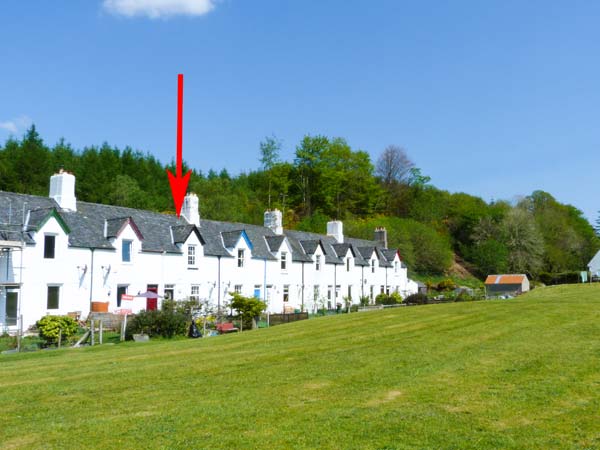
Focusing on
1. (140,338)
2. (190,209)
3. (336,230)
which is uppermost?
(190,209)

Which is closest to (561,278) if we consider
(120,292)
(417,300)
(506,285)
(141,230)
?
(506,285)

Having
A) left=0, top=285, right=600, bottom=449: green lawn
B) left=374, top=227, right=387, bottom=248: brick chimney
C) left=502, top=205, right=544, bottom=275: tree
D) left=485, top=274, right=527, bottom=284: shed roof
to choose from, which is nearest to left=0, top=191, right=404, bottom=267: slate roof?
left=0, top=285, right=600, bottom=449: green lawn

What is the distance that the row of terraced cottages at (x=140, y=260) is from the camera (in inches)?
1191

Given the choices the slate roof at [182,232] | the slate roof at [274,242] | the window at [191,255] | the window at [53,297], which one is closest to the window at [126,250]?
the slate roof at [182,232]

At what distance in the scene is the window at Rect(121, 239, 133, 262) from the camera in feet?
115

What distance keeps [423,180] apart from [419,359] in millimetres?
96635

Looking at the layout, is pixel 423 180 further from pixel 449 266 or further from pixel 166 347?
pixel 166 347

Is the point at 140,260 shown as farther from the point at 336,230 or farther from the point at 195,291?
the point at 336,230

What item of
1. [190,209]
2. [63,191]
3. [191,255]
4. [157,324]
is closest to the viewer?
[157,324]

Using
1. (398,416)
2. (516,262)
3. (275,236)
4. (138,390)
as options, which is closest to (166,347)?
(138,390)

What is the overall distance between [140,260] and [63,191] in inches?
247

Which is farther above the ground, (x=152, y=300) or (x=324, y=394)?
(x=152, y=300)

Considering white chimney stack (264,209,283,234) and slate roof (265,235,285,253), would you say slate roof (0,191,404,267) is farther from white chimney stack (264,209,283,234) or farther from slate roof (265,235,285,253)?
white chimney stack (264,209,283,234)

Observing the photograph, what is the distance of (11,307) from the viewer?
96.1ft
